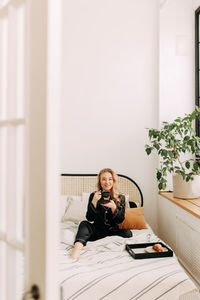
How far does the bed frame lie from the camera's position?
139 inches

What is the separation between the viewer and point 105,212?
9.18 feet

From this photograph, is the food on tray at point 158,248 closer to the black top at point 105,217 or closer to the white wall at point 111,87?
the black top at point 105,217

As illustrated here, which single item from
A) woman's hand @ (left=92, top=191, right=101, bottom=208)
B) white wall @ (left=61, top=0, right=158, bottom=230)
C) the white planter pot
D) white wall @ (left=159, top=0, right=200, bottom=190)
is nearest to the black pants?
woman's hand @ (left=92, top=191, right=101, bottom=208)

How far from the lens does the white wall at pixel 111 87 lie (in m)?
3.66

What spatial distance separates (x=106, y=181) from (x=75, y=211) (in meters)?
0.54

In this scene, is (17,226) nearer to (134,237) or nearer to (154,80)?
(134,237)

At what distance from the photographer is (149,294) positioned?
1.84 meters

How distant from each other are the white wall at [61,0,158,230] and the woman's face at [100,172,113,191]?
75 centimetres

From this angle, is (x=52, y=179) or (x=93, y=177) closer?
(x=52, y=179)

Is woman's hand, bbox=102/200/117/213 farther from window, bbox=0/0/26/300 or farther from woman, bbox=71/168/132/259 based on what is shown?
window, bbox=0/0/26/300

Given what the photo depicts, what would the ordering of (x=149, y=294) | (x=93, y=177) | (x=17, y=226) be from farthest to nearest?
1. (x=93, y=177)
2. (x=149, y=294)
3. (x=17, y=226)

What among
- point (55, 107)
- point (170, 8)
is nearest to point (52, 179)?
point (55, 107)

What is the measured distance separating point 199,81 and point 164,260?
2275mm

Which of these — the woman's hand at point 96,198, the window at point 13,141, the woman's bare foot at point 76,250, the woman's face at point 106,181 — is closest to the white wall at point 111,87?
the woman's face at point 106,181
